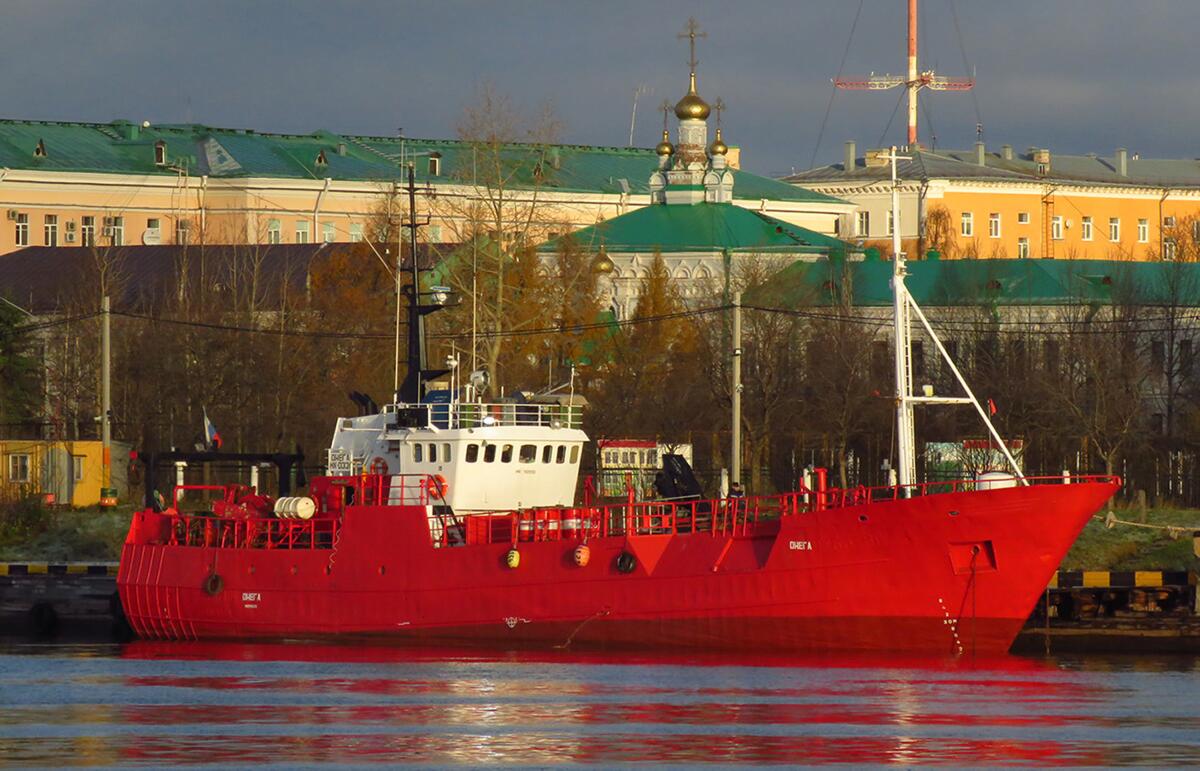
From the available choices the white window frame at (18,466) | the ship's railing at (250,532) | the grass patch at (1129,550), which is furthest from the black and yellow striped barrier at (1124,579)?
the white window frame at (18,466)

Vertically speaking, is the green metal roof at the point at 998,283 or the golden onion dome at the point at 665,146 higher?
the golden onion dome at the point at 665,146

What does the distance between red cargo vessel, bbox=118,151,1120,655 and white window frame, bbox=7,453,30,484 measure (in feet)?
52.3

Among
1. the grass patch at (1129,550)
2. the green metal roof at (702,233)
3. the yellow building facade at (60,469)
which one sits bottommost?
the grass patch at (1129,550)

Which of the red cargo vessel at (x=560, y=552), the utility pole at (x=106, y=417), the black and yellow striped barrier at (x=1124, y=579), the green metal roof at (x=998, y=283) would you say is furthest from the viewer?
the green metal roof at (x=998, y=283)

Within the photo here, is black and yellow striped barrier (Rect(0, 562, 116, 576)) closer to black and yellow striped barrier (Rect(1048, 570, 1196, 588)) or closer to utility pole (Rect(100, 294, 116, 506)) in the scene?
utility pole (Rect(100, 294, 116, 506))

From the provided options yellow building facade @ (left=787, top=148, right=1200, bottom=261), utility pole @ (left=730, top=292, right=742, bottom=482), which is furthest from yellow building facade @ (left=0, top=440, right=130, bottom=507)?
yellow building facade @ (left=787, top=148, right=1200, bottom=261)

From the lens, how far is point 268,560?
2066 inches

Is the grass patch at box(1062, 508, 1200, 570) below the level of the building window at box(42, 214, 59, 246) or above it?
below

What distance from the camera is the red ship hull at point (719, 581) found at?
46.4 m

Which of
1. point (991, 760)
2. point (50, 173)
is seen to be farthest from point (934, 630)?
point (50, 173)

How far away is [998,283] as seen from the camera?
319 feet

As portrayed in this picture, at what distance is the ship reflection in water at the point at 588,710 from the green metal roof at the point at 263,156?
268 feet

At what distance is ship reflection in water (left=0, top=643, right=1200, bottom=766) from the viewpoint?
3662 cm

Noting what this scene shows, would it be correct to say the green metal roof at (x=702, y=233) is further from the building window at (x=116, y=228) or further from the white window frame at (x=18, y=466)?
the white window frame at (x=18, y=466)
